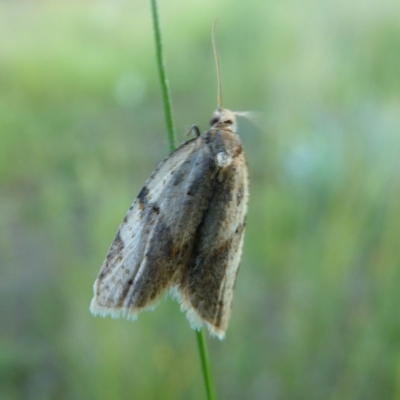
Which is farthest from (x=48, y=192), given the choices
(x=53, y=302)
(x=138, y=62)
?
(x=138, y=62)

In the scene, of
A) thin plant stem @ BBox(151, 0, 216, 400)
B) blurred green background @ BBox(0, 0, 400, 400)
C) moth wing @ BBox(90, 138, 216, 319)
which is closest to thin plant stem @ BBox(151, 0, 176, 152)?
thin plant stem @ BBox(151, 0, 216, 400)

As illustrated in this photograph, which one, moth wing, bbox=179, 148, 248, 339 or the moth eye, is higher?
the moth eye

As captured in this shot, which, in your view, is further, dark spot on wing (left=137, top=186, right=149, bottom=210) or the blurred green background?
the blurred green background

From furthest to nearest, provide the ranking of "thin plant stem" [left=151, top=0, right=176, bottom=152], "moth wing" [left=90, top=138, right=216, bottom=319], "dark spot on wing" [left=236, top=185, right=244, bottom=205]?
"dark spot on wing" [left=236, top=185, right=244, bottom=205], "moth wing" [left=90, top=138, right=216, bottom=319], "thin plant stem" [left=151, top=0, right=176, bottom=152]

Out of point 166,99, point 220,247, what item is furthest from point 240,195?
point 166,99

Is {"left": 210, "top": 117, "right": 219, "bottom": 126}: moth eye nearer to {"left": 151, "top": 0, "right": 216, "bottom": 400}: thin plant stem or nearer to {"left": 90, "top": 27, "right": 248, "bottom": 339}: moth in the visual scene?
{"left": 90, "top": 27, "right": 248, "bottom": 339}: moth

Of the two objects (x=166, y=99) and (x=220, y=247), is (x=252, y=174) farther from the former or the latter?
(x=166, y=99)

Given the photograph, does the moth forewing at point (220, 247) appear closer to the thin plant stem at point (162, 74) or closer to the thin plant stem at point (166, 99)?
the thin plant stem at point (166, 99)
